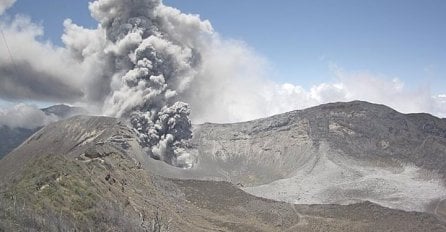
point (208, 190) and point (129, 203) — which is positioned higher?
point (208, 190)

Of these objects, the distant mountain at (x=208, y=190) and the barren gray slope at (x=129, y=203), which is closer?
the barren gray slope at (x=129, y=203)

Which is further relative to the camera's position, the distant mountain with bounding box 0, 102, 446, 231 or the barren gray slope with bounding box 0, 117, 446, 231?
the distant mountain with bounding box 0, 102, 446, 231

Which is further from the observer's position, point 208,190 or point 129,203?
point 208,190

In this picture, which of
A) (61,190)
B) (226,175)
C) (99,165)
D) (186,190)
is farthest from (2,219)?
(226,175)
